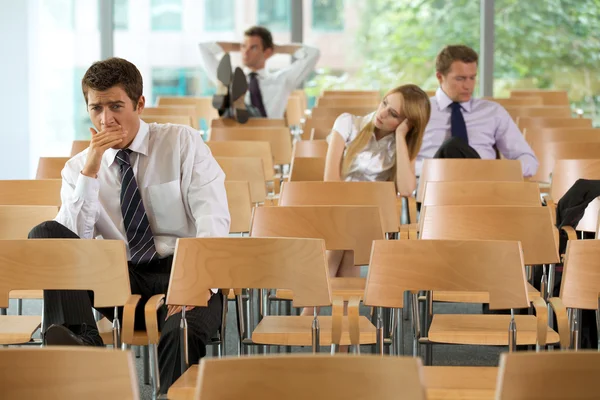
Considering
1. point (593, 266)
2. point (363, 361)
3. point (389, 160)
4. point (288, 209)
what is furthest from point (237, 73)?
point (363, 361)

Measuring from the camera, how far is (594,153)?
20.4 feet

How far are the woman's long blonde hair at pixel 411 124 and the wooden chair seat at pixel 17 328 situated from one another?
211 centimetres

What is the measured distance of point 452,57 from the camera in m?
6.12

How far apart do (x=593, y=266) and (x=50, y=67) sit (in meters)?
8.79

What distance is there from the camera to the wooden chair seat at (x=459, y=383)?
8.79ft

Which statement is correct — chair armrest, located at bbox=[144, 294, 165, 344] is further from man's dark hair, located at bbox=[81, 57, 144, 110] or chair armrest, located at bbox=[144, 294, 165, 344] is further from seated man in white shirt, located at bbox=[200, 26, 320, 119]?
seated man in white shirt, located at bbox=[200, 26, 320, 119]

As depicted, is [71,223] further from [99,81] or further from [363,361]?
[363,361]

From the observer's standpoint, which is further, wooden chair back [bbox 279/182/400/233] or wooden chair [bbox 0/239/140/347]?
wooden chair back [bbox 279/182/400/233]

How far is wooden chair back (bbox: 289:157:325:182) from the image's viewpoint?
18.2 feet

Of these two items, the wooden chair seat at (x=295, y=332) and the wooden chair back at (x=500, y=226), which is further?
the wooden chair back at (x=500, y=226)

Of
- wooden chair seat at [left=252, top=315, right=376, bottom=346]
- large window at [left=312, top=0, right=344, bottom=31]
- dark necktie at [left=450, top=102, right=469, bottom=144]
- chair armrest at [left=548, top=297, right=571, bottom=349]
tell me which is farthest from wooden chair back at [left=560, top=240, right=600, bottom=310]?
large window at [left=312, top=0, right=344, bottom=31]

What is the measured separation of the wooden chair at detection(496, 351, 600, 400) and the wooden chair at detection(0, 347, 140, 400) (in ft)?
2.25

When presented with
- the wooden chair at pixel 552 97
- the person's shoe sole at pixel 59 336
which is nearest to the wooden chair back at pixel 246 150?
the person's shoe sole at pixel 59 336

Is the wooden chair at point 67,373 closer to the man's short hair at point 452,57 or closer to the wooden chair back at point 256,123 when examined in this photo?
the man's short hair at point 452,57
